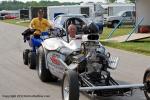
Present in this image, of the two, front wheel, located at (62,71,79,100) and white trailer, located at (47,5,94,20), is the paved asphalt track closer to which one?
front wheel, located at (62,71,79,100)

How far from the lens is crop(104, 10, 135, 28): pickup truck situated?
4147 centimetres

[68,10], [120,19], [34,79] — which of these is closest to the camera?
[34,79]

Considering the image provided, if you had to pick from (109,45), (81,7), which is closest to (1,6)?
(81,7)

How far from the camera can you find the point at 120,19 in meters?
41.0

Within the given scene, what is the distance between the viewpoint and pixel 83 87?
7.19m

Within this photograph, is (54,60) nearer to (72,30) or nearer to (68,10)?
(72,30)

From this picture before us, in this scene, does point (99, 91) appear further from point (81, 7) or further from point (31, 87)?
point (81, 7)

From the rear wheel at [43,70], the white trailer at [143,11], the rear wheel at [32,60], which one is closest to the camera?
the rear wheel at [43,70]

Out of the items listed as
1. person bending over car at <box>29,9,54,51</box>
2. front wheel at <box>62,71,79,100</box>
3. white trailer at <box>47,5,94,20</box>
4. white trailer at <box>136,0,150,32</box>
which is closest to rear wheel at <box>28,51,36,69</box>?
person bending over car at <box>29,9,54,51</box>

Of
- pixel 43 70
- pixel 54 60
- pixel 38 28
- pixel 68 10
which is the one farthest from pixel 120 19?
pixel 54 60

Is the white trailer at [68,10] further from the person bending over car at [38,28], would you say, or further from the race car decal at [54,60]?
the race car decal at [54,60]

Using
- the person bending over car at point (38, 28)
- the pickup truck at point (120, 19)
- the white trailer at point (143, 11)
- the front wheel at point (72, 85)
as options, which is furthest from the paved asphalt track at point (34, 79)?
the pickup truck at point (120, 19)

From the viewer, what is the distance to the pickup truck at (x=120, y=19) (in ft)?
136

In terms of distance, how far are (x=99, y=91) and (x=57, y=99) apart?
1.31m
